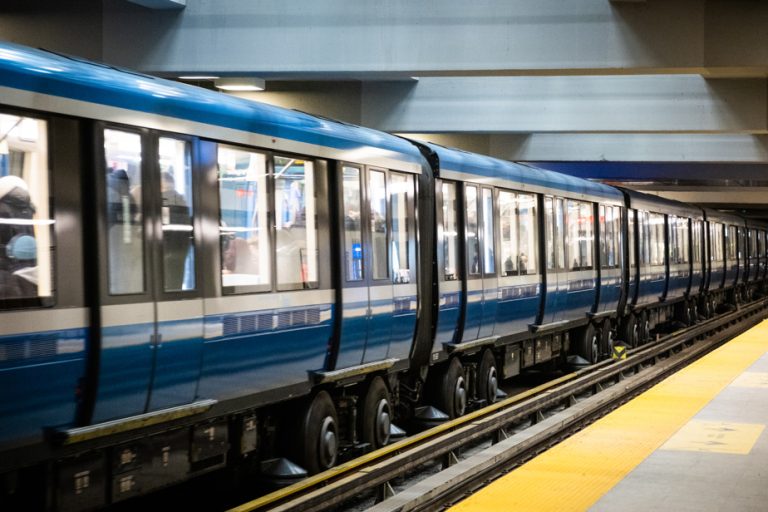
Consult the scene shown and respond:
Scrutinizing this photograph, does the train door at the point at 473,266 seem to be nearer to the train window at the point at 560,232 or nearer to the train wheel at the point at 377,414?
the train wheel at the point at 377,414

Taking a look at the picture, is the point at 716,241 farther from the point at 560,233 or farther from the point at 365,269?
the point at 365,269

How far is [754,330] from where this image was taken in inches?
1112

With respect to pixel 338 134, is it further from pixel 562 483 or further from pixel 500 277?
pixel 500 277

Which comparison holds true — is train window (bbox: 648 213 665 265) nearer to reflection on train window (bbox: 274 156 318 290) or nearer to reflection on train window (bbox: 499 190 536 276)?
reflection on train window (bbox: 499 190 536 276)

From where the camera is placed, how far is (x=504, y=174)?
1630cm

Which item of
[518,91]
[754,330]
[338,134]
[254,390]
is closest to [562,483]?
[254,390]

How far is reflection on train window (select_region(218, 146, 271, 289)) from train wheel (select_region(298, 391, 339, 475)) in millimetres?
1647

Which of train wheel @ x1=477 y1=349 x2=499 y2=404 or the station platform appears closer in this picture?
the station platform

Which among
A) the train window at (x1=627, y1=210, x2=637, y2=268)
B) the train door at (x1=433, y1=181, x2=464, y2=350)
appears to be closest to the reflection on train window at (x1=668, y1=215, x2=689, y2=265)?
the train window at (x1=627, y1=210, x2=637, y2=268)

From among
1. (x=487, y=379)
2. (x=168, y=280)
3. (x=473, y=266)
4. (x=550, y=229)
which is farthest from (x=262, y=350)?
(x=550, y=229)

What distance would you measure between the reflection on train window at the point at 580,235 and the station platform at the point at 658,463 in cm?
454

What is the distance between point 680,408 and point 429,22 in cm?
536

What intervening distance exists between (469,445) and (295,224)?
4390mm

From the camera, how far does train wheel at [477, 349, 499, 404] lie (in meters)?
15.9
